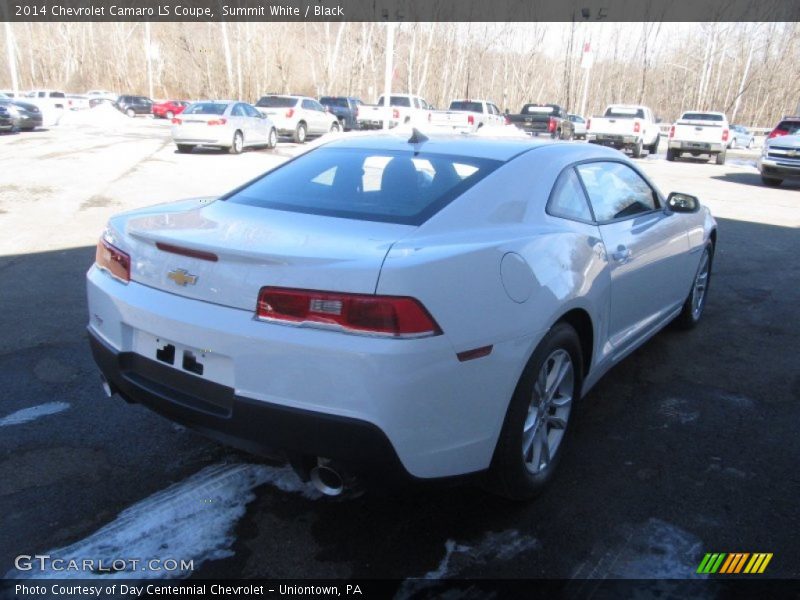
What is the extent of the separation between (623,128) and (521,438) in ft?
77.6

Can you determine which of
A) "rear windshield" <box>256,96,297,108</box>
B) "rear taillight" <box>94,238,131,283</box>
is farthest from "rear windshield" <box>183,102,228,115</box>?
"rear taillight" <box>94,238,131,283</box>

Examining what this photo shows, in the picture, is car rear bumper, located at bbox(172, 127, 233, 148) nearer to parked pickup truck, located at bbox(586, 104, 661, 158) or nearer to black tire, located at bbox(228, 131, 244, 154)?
black tire, located at bbox(228, 131, 244, 154)

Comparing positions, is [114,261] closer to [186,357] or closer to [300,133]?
[186,357]

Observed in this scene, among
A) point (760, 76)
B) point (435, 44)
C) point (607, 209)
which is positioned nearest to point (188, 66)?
point (435, 44)

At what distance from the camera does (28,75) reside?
68188mm

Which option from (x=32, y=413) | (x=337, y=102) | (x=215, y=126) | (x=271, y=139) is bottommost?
(x=271, y=139)

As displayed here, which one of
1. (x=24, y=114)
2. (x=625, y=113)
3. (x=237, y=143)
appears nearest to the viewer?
(x=237, y=143)

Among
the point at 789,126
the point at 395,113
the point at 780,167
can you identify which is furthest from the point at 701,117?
the point at 395,113

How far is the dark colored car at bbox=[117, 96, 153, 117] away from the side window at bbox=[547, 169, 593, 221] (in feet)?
155

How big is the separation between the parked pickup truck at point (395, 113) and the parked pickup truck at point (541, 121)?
3.99 m

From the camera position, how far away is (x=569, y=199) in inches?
128

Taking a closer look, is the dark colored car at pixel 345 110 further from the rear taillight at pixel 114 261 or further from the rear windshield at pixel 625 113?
the rear taillight at pixel 114 261

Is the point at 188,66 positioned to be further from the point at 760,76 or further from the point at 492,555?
the point at 492,555

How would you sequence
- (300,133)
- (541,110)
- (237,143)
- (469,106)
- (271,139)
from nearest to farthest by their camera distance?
(237,143) → (271,139) → (300,133) → (469,106) → (541,110)
